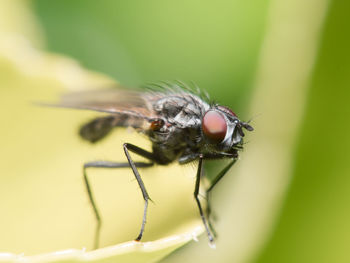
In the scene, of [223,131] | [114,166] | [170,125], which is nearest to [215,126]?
[223,131]

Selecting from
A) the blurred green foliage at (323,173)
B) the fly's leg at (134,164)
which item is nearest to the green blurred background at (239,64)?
the blurred green foliage at (323,173)

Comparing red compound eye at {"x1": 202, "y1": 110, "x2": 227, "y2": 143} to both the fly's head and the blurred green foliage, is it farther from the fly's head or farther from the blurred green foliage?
the blurred green foliage

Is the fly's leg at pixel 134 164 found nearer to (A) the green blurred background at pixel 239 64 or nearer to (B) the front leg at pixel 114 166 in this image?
(B) the front leg at pixel 114 166

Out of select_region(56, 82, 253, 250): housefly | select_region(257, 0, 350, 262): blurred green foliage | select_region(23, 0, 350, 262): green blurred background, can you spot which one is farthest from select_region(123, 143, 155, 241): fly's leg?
select_region(257, 0, 350, 262): blurred green foliage

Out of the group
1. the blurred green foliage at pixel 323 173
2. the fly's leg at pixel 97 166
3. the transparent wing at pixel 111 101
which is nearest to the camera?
the blurred green foliage at pixel 323 173

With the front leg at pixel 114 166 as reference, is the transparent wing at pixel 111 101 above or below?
above

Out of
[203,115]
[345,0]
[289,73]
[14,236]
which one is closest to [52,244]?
[14,236]
